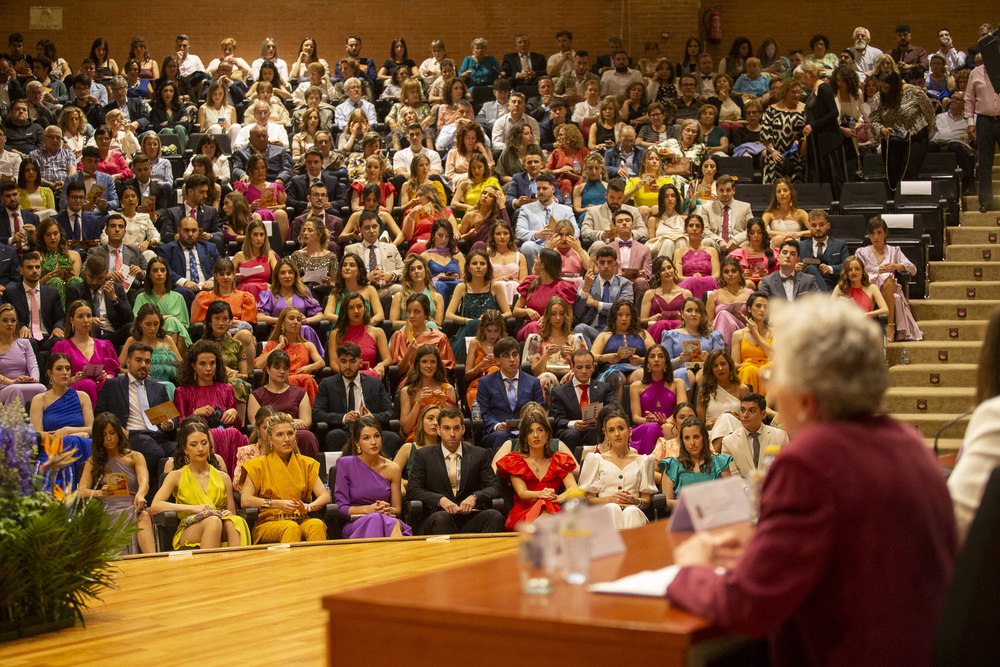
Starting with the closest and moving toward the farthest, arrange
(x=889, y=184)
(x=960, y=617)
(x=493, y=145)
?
1. (x=960, y=617)
2. (x=889, y=184)
3. (x=493, y=145)

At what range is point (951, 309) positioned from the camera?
8047 mm

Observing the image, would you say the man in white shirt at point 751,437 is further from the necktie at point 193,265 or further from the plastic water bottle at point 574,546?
the plastic water bottle at point 574,546

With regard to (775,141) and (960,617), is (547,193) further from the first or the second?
(960,617)

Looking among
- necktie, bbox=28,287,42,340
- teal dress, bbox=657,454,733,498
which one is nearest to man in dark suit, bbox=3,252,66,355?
necktie, bbox=28,287,42,340

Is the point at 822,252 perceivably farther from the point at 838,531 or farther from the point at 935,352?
the point at 838,531

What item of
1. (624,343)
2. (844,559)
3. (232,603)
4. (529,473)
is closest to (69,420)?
(529,473)

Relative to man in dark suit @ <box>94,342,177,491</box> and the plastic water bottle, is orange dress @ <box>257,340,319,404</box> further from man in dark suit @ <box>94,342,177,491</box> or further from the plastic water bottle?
the plastic water bottle

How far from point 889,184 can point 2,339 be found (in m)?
7.14

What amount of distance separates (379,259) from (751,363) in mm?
2922

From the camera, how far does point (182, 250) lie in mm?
8062

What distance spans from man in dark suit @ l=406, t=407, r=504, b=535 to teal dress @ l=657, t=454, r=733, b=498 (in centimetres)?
95

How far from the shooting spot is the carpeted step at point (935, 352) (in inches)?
298

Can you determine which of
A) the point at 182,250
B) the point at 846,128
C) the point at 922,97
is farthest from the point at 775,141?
the point at 182,250

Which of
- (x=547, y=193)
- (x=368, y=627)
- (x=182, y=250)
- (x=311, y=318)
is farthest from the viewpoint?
(x=547, y=193)
